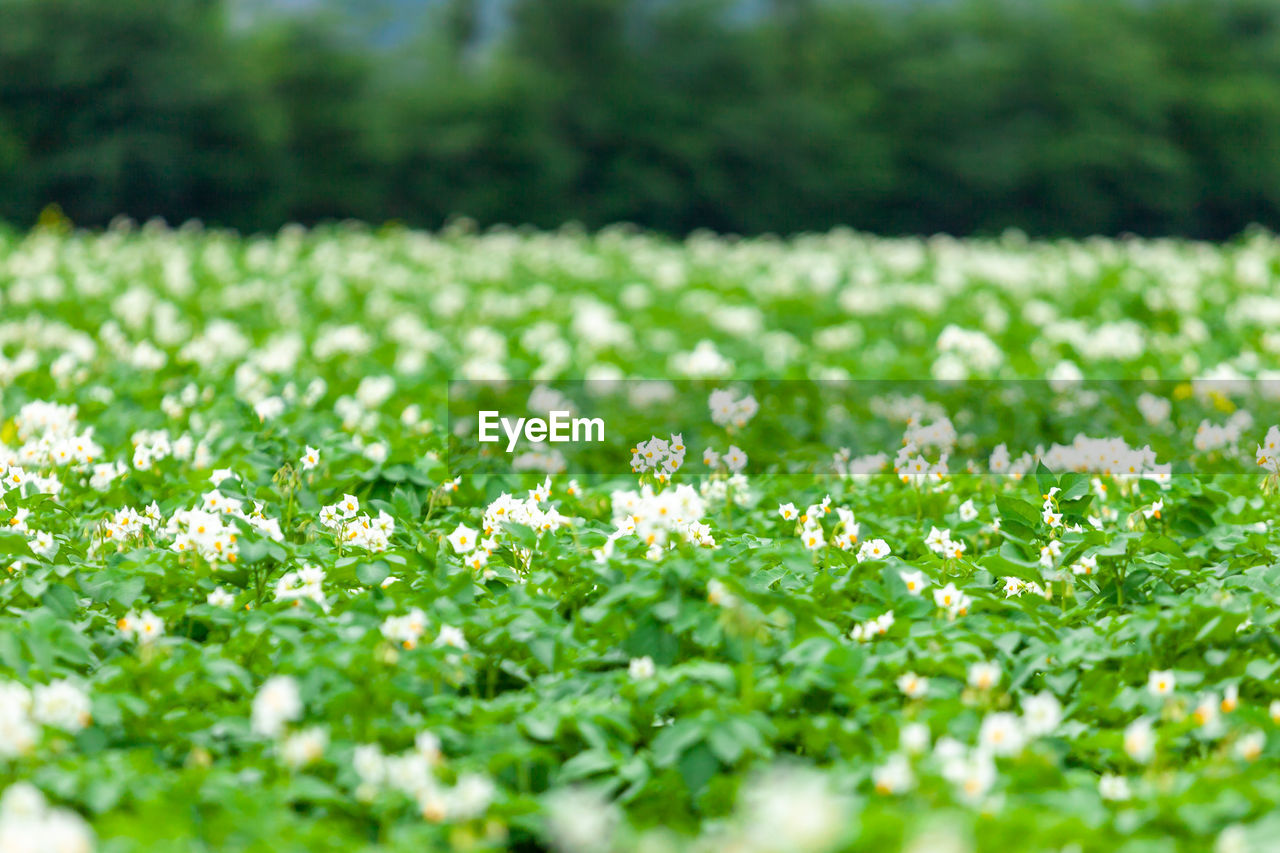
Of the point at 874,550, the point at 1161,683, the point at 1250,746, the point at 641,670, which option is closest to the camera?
the point at 1250,746

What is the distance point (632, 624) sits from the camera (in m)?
3.67

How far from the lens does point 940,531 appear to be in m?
4.61

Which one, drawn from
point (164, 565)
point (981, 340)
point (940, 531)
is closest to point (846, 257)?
point (981, 340)

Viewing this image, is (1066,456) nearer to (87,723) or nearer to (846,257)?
(87,723)

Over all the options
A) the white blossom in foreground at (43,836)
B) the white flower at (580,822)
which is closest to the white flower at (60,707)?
the white blossom in foreground at (43,836)

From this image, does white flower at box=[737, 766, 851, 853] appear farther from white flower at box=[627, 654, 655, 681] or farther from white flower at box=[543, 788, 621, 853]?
white flower at box=[627, 654, 655, 681]

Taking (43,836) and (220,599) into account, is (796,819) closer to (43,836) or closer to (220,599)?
(43,836)

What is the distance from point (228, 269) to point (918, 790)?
11641 millimetres

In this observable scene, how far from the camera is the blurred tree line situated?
3438 cm

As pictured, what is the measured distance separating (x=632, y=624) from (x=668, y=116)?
1545 inches

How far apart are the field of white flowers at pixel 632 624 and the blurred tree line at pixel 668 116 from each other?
96.4 ft

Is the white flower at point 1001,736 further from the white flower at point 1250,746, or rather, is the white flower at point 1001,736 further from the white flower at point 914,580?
the white flower at point 914,580

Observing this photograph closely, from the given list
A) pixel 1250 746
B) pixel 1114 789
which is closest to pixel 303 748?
pixel 1114 789

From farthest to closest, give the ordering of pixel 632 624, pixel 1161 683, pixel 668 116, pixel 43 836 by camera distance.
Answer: pixel 668 116 → pixel 632 624 → pixel 1161 683 → pixel 43 836
